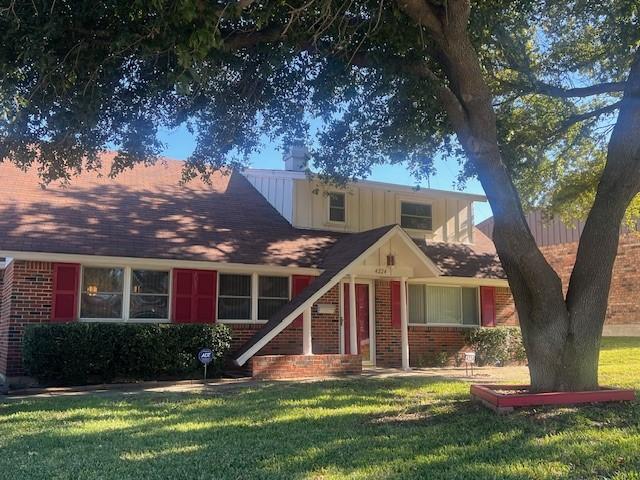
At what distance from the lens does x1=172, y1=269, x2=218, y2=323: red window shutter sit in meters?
14.4

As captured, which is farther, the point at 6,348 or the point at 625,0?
the point at 6,348

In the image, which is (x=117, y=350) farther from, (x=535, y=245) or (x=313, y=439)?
(x=535, y=245)

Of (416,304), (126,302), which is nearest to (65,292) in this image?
(126,302)

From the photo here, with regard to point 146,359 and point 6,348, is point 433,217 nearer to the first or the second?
point 146,359

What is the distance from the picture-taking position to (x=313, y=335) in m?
15.7

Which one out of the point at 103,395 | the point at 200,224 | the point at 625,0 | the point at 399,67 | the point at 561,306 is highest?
the point at 625,0

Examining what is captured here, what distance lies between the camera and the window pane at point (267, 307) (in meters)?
15.5

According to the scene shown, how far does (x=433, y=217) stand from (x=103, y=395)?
1151 centimetres

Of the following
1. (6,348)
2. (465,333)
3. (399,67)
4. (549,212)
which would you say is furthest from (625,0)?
(6,348)

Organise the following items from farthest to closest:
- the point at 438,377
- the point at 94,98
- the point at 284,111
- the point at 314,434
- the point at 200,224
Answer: the point at 200,224, the point at 438,377, the point at 284,111, the point at 94,98, the point at 314,434

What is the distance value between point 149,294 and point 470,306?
29.6 ft

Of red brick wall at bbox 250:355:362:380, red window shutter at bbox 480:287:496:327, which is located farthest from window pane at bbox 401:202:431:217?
red brick wall at bbox 250:355:362:380

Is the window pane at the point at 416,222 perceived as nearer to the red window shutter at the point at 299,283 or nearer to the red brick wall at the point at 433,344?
the red brick wall at the point at 433,344

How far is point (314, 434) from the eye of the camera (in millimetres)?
6863
